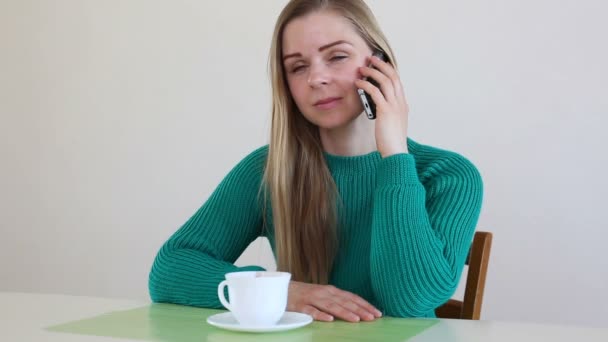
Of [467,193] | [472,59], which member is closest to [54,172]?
[472,59]

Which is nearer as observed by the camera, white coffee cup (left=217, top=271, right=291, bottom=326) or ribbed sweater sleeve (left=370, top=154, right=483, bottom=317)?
white coffee cup (left=217, top=271, right=291, bottom=326)

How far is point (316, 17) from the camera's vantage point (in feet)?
4.59

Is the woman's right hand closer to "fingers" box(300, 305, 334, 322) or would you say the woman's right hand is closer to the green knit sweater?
"fingers" box(300, 305, 334, 322)

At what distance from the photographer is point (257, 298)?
2.91 ft

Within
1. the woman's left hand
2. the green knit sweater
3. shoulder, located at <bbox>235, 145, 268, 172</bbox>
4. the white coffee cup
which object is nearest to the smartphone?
the woman's left hand

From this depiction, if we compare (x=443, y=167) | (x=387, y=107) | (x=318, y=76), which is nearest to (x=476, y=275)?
(x=443, y=167)

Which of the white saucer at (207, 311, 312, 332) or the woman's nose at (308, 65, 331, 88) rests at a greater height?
the woman's nose at (308, 65, 331, 88)

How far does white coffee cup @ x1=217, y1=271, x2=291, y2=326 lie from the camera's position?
889 millimetres

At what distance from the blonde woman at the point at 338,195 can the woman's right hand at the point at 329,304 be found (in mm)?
31

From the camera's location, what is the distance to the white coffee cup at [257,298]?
2.92ft

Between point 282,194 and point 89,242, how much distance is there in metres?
1.85

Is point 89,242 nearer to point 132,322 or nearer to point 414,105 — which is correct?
point 414,105

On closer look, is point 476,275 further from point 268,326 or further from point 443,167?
point 268,326

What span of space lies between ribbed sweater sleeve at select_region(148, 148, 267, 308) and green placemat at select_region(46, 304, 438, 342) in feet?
0.45
